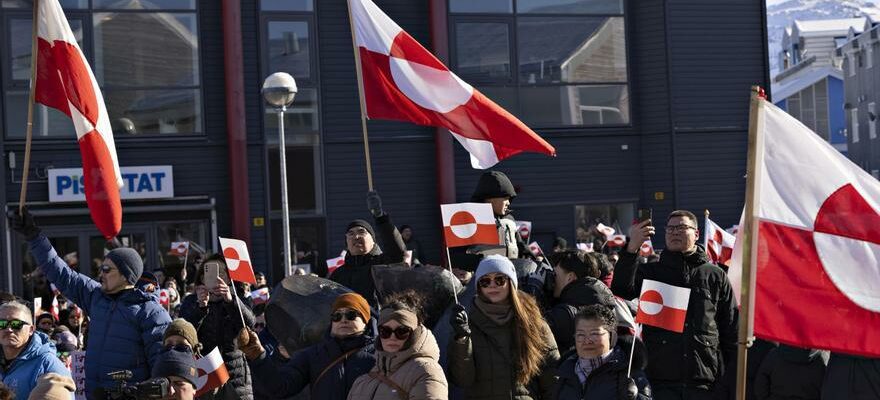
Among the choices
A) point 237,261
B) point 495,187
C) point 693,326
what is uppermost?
point 495,187

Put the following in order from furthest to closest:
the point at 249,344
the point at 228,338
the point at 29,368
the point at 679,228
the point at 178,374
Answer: the point at 228,338 < the point at 679,228 < the point at 29,368 < the point at 249,344 < the point at 178,374

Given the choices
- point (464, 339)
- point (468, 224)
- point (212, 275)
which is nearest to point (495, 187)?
point (468, 224)

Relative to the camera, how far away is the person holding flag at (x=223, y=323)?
9.95 meters

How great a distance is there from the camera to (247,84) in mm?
23672

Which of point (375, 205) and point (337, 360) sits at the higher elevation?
point (375, 205)

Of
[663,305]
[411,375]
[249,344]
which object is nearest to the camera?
[411,375]

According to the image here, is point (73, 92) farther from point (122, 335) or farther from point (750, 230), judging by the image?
point (750, 230)

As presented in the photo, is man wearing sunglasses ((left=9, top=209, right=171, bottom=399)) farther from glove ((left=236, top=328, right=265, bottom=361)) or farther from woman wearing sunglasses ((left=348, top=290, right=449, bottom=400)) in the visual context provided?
woman wearing sunglasses ((left=348, top=290, right=449, bottom=400))

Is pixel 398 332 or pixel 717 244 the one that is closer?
pixel 398 332

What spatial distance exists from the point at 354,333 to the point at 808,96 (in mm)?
62415

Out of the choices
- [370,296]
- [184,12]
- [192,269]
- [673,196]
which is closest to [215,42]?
[184,12]

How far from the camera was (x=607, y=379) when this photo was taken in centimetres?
768

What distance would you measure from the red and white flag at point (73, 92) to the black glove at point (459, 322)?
3347mm

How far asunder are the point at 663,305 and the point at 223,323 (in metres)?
3.36
